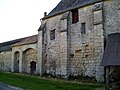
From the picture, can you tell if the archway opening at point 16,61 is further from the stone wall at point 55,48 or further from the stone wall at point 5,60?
the stone wall at point 55,48

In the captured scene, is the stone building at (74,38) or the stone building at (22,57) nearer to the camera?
the stone building at (74,38)

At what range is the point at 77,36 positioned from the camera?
82.6ft

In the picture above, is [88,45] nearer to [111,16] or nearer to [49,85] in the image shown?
[111,16]

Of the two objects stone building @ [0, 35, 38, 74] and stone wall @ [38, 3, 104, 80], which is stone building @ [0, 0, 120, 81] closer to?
stone wall @ [38, 3, 104, 80]

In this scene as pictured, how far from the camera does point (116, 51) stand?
18594 millimetres

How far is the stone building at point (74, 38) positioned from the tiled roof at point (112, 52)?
1.24 meters

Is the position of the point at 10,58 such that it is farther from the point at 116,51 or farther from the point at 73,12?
the point at 116,51

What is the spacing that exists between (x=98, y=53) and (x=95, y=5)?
15.6ft

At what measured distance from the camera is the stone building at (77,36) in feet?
72.7

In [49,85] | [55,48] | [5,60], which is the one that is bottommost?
[49,85]

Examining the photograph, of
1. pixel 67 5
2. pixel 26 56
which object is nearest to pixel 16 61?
pixel 26 56

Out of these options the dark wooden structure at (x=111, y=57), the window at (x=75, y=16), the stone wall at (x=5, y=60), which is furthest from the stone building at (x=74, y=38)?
the stone wall at (x=5, y=60)

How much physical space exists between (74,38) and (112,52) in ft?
24.1

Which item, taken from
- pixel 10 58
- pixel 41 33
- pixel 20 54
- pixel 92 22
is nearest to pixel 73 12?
pixel 92 22
